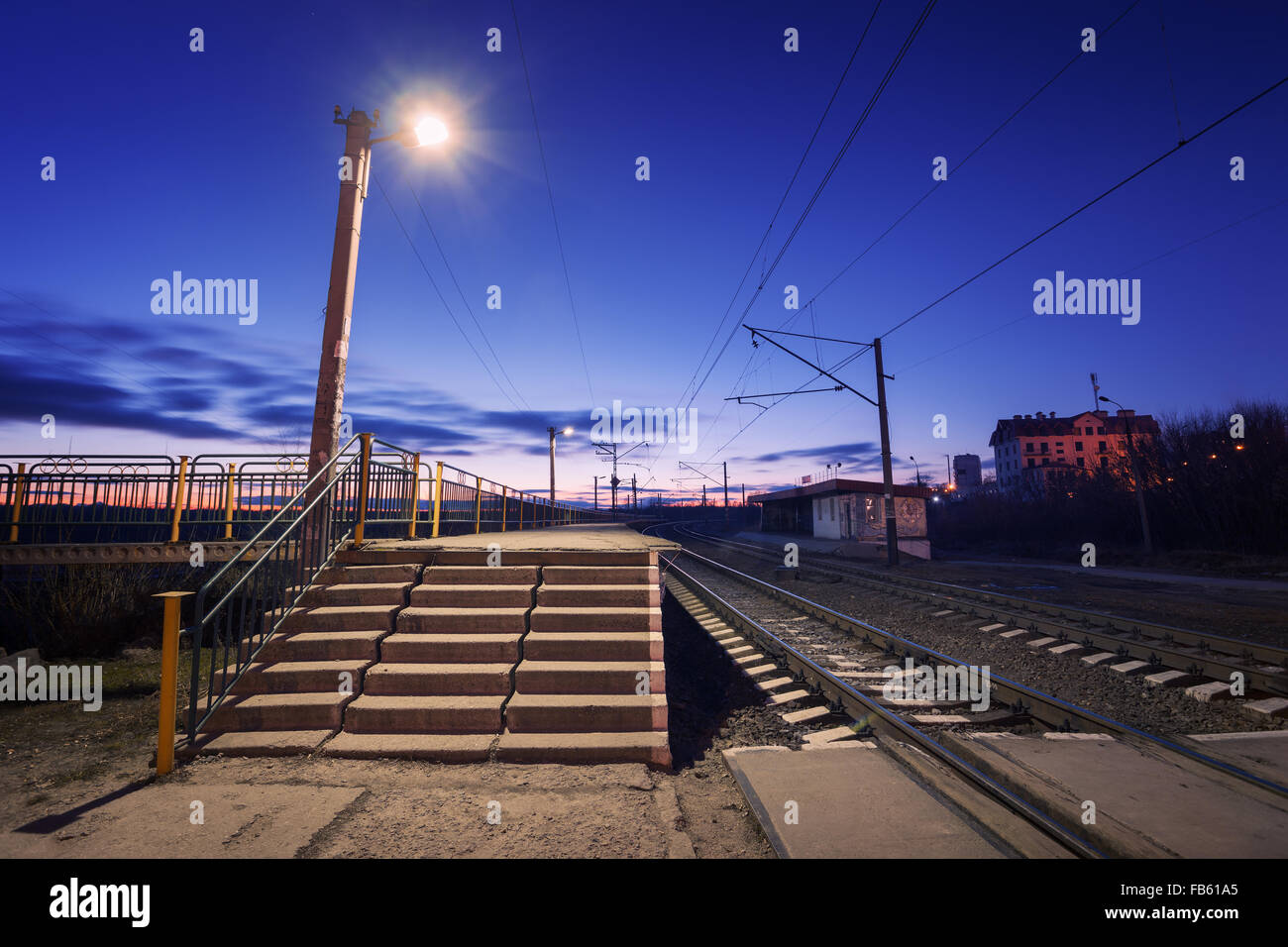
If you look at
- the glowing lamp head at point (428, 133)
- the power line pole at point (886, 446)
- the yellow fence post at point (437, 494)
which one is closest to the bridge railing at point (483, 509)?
the yellow fence post at point (437, 494)

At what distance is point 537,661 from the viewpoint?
18.3 feet

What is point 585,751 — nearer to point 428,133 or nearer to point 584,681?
point 584,681

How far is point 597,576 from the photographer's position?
685 cm

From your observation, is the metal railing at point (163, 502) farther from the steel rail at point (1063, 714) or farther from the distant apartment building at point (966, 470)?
the distant apartment building at point (966, 470)

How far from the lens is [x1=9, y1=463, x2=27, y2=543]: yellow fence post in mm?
10484

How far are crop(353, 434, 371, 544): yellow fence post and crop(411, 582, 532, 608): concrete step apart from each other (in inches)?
60.7

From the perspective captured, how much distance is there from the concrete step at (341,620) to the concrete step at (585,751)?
221 cm

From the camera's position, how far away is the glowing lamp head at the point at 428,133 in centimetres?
876

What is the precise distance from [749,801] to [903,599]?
11.0 meters

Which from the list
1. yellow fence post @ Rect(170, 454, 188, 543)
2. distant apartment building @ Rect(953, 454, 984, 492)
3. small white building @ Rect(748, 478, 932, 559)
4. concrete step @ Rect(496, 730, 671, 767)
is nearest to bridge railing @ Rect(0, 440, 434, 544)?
yellow fence post @ Rect(170, 454, 188, 543)

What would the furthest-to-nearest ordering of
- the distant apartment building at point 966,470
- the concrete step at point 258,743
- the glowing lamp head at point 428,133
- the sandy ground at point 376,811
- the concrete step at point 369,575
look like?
the distant apartment building at point 966,470 < the glowing lamp head at point 428,133 < the concrete step at point 369,575 < the concrete step at point 258,743 < the sandy ground at point 376,811

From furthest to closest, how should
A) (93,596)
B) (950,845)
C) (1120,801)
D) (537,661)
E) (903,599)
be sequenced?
1. (903,599)
2. (93,596)
3. (537,661)
4. (1120,801)
5. (950,845)
